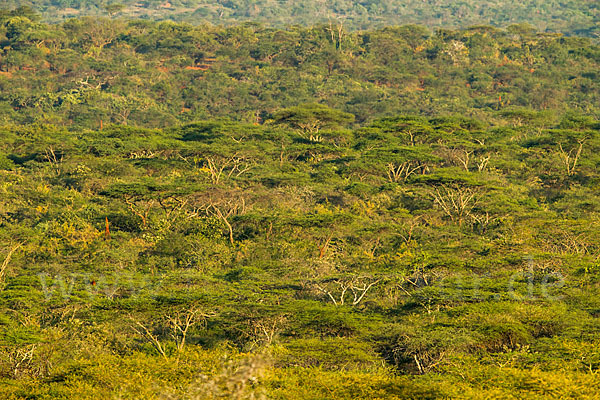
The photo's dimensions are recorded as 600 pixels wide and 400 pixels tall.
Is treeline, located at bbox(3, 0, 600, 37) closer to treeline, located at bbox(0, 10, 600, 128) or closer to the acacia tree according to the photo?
treeline, located at bbox(0, 10, 600, 128)

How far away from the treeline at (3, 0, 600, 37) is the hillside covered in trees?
87.5 m

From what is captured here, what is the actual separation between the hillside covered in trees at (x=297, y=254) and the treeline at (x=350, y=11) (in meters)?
87.5

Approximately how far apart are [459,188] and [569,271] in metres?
12.9

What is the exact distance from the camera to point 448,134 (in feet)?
183

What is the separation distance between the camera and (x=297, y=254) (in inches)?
1312

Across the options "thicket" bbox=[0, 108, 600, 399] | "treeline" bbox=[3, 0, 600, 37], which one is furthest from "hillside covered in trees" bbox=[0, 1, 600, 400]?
"treeline" bbox=[3, 0, 600, 37]

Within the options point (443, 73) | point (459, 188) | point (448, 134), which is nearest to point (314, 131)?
point (448, 134)

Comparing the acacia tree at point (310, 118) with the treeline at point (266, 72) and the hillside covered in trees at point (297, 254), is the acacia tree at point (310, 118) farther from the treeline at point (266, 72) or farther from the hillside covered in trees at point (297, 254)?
the treeline at point (266, 72)

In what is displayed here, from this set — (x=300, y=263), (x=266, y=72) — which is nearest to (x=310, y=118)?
(x=300, y=263)

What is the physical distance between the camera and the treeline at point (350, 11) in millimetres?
168875

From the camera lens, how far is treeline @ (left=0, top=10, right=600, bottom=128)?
279 ft

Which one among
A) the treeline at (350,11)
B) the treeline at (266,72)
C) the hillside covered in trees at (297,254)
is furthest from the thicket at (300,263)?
the treeline at (350,11)

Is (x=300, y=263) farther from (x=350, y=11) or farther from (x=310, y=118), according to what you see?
(x=350, y=11)

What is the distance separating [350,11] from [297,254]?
163 meters
